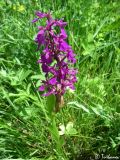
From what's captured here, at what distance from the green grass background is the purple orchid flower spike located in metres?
0.15

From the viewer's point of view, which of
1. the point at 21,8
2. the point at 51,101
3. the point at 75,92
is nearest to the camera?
the point at 51,101

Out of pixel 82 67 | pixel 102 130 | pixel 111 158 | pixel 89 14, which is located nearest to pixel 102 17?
pixel 89 14

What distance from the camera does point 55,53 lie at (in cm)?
142

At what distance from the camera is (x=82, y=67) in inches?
81.8

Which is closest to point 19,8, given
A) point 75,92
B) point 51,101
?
point 75,92

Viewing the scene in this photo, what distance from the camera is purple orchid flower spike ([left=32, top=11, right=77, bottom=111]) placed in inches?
54.6

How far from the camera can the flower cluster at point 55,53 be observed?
1.38 m

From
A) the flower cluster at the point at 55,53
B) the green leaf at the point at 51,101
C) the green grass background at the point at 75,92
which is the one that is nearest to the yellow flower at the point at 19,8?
the green grass background at the point at 75,92

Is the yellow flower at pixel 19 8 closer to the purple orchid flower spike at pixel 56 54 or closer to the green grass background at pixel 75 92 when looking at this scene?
the green grass background at pixel 75 92

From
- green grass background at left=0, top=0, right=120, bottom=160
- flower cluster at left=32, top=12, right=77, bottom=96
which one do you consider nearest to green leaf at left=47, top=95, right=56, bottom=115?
flower cluster at left=32, top=12, right=77, bottom=96

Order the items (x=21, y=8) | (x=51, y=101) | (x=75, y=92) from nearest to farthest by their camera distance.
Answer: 1. (x=51, y=101)
2. (x=75, y=92)
3. (x=21, y=8)

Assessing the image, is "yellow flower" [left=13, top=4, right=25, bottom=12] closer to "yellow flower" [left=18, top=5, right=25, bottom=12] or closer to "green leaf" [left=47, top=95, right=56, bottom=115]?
"yellow flower" [left=18, top=5, right=25, bottom=12]

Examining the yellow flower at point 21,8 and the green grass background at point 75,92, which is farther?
the yellow flower at point 21,8

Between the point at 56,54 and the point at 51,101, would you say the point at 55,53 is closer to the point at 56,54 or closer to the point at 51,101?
the point at 56,54
